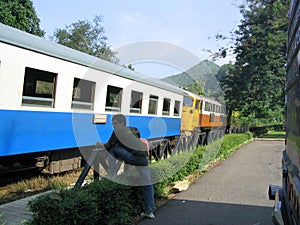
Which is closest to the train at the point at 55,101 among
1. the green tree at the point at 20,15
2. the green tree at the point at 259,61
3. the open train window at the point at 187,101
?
the open train window at the point at 187,101

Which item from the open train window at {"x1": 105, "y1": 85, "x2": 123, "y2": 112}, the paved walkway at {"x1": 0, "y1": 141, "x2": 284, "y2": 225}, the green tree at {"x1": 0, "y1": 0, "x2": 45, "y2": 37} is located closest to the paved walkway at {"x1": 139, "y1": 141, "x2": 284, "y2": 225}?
the paved walkway at {"x1": 0, "y1": 141, "x2": 284, "y2": 225}

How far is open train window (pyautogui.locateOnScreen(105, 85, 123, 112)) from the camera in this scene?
26.3 feet

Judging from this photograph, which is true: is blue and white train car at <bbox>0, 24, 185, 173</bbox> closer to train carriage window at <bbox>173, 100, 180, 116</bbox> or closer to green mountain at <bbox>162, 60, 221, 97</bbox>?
green mountain at <bbox>162, 60, 221, 97</bbox>

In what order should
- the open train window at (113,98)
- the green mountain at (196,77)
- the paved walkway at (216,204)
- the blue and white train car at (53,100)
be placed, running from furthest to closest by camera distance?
1. the open train window at (113,98)
2. the green mountain at (196,77)
3. the blue and white train car at (53,100)
4. the paved walkway at (216,204)

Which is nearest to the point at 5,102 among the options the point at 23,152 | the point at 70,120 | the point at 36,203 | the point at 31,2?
the point at 23,152

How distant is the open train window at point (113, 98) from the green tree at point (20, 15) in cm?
1950

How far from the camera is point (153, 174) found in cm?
547

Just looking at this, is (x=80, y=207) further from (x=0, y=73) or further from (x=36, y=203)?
(x=0, y=73)

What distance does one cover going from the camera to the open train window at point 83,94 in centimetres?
695

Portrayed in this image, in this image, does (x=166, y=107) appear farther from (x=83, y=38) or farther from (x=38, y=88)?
(x=83, y=38)

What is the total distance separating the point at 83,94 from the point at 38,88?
1.05m

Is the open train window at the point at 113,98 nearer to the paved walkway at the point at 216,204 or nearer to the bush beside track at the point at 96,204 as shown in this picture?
the bush beside track at the point at 96,204

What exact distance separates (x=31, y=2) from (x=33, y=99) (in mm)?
24929

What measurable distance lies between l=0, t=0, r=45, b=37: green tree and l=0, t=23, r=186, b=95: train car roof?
1908 cm
